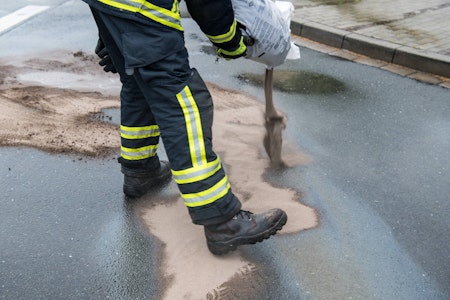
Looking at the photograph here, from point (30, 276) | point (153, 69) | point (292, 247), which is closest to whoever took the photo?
point (153, 69)

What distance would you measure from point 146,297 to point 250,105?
91.5 inches

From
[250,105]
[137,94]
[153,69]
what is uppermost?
[153,69]

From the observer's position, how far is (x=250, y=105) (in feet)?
13.7

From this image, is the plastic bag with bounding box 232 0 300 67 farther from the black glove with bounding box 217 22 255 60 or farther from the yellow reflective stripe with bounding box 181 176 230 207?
the yellow reflective stripe with bounding box 181 176 230 207

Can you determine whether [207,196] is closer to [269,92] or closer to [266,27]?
[266,27]

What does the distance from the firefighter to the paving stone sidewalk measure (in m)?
3.34

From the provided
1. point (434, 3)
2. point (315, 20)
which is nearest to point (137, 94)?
point (315, 20)

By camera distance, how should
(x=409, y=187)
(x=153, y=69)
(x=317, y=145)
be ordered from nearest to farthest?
(x=153, y=69)
(x=409, y=187)
(x=317, y=145)

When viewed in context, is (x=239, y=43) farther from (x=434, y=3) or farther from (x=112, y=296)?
(x=434, y=3)

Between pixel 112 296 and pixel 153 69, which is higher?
pixel 153 69

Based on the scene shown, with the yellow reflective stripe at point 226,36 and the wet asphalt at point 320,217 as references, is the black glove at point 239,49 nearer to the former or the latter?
the yellow reflective stripe at point 226,36

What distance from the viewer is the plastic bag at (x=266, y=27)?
2410 mm

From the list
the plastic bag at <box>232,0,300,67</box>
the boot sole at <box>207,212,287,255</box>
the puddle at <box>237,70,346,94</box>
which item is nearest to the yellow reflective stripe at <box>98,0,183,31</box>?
the plastic bag at <box>232,0,300,67</box>

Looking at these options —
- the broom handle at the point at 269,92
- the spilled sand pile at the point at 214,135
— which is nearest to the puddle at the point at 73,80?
the spilled sand pile at the point at 214,135
